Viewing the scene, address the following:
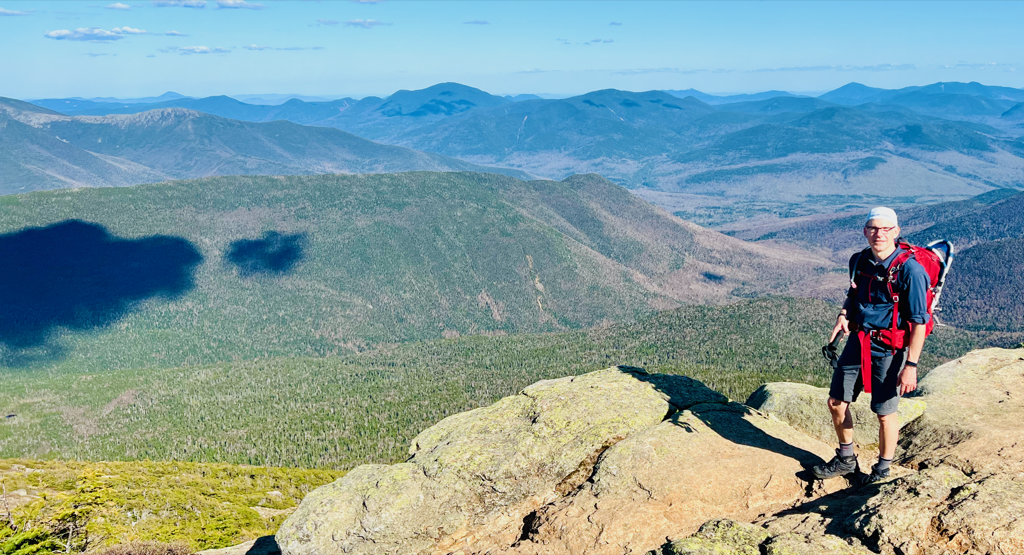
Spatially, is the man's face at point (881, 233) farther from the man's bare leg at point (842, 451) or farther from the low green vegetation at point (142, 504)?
the low green vegetation at point (142, 504)

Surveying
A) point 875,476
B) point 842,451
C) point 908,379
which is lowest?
point 875,476

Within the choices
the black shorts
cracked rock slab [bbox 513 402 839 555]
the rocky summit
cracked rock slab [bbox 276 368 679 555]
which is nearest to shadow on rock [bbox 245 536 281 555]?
cracked rock slab [bbox 276 368 679 555]

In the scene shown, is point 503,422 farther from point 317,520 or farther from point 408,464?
point 317,520

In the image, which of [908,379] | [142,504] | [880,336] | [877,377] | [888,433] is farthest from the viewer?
[142,504]

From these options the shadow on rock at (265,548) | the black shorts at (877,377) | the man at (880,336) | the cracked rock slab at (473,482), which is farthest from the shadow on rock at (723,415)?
the shadow on rock at (265,548)

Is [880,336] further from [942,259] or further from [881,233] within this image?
[881,233]

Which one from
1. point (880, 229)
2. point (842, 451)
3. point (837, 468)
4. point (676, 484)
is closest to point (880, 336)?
point (880, 229)
